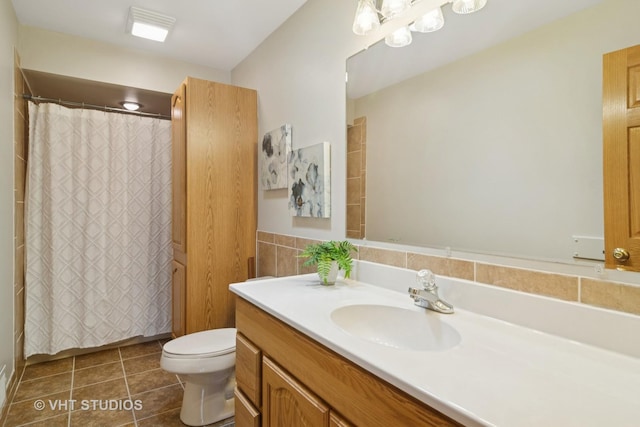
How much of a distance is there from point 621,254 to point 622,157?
24 centimetres

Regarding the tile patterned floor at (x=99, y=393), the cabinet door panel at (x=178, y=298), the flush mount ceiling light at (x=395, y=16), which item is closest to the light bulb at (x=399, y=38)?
the flush mount ceiling light at (x=395, y=16)

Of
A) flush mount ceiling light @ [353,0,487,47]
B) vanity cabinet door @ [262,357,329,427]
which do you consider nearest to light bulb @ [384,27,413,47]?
flush mount ceiling light @ [353,0,487,47]

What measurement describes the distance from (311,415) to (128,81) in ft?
8.80

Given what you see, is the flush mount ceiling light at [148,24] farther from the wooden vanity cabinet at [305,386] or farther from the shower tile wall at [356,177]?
the wooden vanity cabinet at [305,386]

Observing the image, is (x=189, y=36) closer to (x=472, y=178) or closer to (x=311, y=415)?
(x=472, y=178)

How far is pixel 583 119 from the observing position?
848mm

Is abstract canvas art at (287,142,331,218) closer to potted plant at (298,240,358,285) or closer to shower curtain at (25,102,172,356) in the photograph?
potted plant at (298,240,358,285)

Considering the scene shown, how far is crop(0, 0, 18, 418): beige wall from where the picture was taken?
66.5 inches

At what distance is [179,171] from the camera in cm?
230

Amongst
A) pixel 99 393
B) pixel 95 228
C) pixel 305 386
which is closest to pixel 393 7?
pixel 305 386

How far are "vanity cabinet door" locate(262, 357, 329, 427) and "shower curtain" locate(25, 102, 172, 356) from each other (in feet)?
6.59

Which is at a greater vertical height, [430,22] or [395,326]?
[430,22]

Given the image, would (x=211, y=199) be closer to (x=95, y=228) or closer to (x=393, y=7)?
(x=95, y=228)

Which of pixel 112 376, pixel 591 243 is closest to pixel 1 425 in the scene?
pixel 112 376
